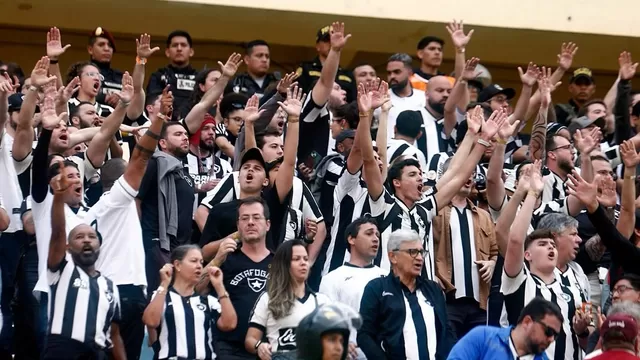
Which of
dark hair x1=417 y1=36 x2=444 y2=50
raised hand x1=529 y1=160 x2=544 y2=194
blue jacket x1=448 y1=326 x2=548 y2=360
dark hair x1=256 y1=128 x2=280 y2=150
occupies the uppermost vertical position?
dark hair x1=417 y1=36 x2=444 y2=50

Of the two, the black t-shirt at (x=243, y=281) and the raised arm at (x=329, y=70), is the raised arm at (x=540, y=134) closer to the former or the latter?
the raised arm at (x=329, y=70)

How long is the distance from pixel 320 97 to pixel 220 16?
433 centimetres

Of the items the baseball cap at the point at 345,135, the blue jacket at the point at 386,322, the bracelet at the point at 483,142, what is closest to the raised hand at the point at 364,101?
the baseball cap at the point at 345,135

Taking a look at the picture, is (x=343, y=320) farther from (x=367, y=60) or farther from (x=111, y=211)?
(x=367, y=60)

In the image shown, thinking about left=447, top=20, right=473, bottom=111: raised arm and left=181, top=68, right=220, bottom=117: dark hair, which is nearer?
left=181, top=68, right=220, bottom=117: dark hair

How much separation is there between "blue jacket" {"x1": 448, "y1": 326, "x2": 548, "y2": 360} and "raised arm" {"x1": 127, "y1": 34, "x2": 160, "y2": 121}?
4.48 metres

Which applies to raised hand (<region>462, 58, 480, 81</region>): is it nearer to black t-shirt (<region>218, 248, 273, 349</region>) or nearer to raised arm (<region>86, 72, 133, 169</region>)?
raised arm (<region>86, 72, 133, 169</region>)

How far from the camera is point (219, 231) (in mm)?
10781

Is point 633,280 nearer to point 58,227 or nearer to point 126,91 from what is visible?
point 58,227

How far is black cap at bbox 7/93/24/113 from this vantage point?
38.2 feet

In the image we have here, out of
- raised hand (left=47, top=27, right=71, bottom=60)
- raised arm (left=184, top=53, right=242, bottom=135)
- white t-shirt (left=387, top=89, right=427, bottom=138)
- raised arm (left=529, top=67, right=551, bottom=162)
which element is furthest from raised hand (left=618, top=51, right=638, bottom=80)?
raised hand (left=47, top=27, right=71, bottom=60)

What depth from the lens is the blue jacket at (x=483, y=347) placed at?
29.9 ft

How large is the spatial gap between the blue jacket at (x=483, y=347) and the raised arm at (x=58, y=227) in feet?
8.58

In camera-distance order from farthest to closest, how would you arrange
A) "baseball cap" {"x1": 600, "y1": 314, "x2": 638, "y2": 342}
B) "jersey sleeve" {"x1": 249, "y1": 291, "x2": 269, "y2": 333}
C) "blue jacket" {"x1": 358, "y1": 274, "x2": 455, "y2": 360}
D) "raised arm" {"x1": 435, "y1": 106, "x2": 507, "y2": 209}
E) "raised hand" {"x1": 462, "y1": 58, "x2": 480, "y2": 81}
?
1. "raised hand" {"x1": 462, "y1": 58, "x2": 480, "y2": 81}
2. "raised arm" {"x1": 435, "y1": 106, "x2": 507, "y2": 209}
3. "blue jacket" {"x1": 358, "y1": 274, "x2": 455, "y2": 360}
4. "jersey sleeve" {"x1": 249, "y1": 291, "x2": 269, "y2": 333}
5. "baseball cap" {"x1": 600, "y1": 314, "x2": 638, "y2": 342}
